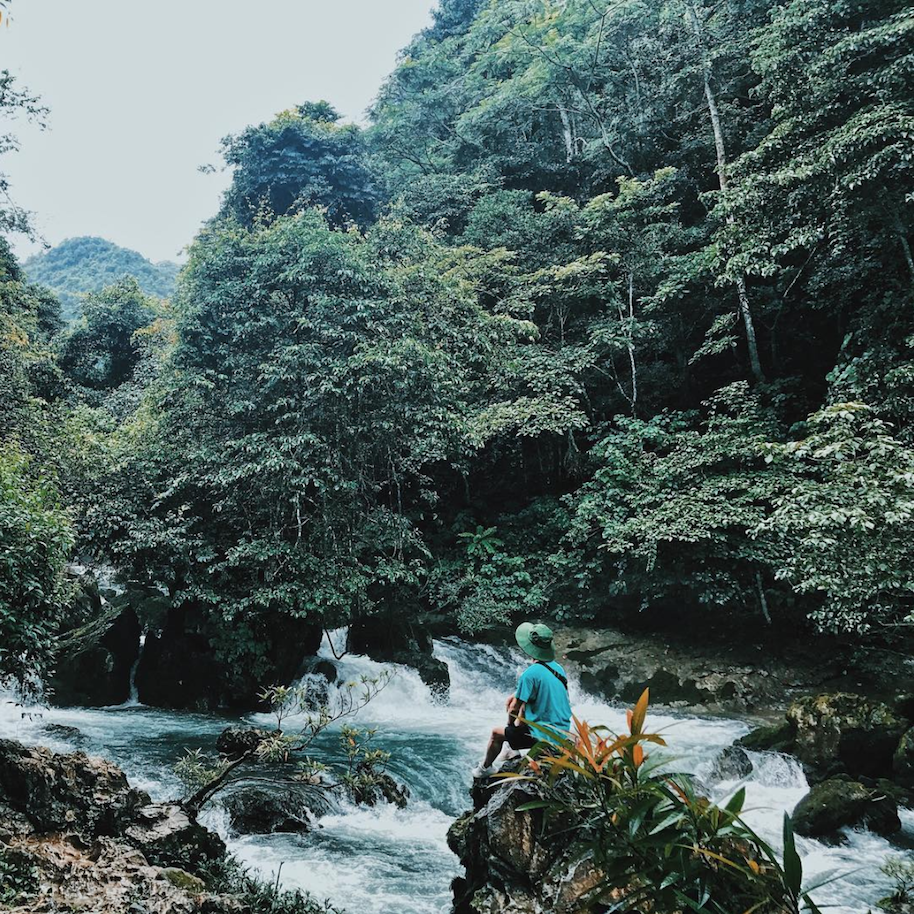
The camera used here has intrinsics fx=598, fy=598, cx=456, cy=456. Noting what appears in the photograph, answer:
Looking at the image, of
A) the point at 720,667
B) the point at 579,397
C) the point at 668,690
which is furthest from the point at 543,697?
the point at 579,397

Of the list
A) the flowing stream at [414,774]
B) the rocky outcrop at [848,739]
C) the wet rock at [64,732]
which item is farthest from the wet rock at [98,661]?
the rocky outcrop at [848,739]

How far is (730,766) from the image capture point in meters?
7.39

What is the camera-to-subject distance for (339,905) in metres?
4.55

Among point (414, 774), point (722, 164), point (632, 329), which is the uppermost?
point (722, 164)

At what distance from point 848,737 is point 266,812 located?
666 cm

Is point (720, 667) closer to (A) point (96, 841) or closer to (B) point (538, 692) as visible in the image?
(B) point (538, 692)

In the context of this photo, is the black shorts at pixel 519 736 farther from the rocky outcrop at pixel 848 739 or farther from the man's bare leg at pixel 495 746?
the rocky outcrop at pixel 848 739

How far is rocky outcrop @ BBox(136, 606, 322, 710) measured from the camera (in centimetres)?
1045

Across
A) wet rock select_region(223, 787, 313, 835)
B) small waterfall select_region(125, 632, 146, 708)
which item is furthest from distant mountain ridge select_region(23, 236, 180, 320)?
wet rock select_region(223, 787, 313, 835)

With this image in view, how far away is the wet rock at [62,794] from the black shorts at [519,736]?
2.73 metres

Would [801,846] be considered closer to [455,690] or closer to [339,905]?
[339,905]

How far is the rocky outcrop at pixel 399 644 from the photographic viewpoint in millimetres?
11180

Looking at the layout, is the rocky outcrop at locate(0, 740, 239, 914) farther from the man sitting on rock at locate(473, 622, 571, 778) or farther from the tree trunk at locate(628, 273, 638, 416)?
the tree trunk at locate(628, 273, 638, 416)

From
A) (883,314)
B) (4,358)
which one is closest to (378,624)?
(4,358)
